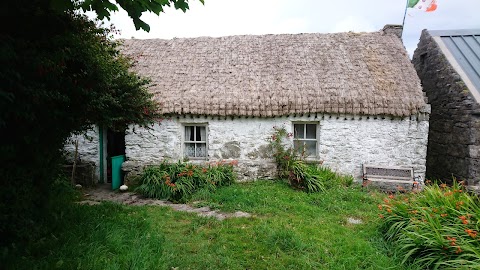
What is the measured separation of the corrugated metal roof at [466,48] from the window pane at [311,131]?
189 inches

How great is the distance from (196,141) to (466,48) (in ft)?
32.3

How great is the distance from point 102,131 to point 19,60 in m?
8.01

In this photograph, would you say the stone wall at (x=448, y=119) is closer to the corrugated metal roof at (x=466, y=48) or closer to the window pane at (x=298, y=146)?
→ the corrugated metal roof at (x=466, y=48)

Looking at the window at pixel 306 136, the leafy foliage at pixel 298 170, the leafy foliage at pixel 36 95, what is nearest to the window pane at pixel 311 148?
the window at pixel 306 136

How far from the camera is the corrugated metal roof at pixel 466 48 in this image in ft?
32.4

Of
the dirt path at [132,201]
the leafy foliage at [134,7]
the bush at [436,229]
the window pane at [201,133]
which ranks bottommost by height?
the dirt path at [132,201]

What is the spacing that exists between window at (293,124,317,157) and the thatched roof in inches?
32.1

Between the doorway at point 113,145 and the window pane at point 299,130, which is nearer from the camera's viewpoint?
the window pane at point 299,130

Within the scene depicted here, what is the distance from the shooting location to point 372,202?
7918 millimetres

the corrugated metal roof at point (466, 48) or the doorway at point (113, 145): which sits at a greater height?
the corrugated metal roof at point (466, 48)

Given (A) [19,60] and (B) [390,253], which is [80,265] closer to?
(A) [19,60]

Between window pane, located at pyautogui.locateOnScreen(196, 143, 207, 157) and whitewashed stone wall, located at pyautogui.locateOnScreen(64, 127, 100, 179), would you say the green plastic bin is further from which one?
window pane, located at pyautogui.locateOnScreen(196, 143, 207, 157)

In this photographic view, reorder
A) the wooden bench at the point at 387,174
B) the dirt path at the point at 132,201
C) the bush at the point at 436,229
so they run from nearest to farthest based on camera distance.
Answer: the bush at the point at 436,229
the dirt path at the point at 132,201
the wooden bench at the point at 387,174

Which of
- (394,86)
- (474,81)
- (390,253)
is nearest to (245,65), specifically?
(394,86)
